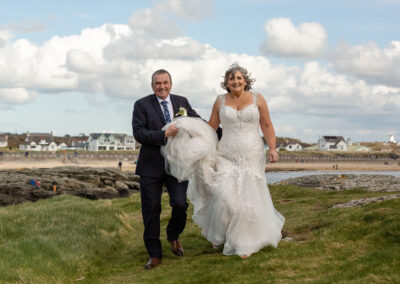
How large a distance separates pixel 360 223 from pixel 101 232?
203 inches

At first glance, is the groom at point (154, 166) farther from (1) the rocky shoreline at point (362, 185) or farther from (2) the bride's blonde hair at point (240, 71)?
(1) the rocky shoreline at point (362, 185)

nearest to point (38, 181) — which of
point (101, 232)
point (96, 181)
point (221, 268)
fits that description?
point (96, 181)

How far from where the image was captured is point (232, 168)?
7.43 metres

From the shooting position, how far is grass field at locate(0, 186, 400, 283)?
20.3ft

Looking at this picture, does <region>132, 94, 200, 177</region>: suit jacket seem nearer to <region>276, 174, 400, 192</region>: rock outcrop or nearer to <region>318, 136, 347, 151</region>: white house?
<region>276, 174, 400, 192</region>: rock outcrop

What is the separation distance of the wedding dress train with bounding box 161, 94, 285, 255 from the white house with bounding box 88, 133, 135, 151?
14480 cm

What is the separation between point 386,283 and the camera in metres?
5.25

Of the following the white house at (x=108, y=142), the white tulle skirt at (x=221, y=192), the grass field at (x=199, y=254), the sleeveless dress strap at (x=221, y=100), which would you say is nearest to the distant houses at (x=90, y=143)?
the white house at (x=108, y=142)

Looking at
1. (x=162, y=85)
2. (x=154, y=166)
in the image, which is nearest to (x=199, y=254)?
(x=154, y=166)

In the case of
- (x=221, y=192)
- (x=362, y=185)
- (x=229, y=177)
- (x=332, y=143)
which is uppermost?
(x=332, y=143)

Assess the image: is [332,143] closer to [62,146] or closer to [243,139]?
[62,146]

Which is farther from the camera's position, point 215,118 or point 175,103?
point 175,103

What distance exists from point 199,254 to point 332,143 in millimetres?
167660

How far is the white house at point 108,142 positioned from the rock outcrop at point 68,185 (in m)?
111
